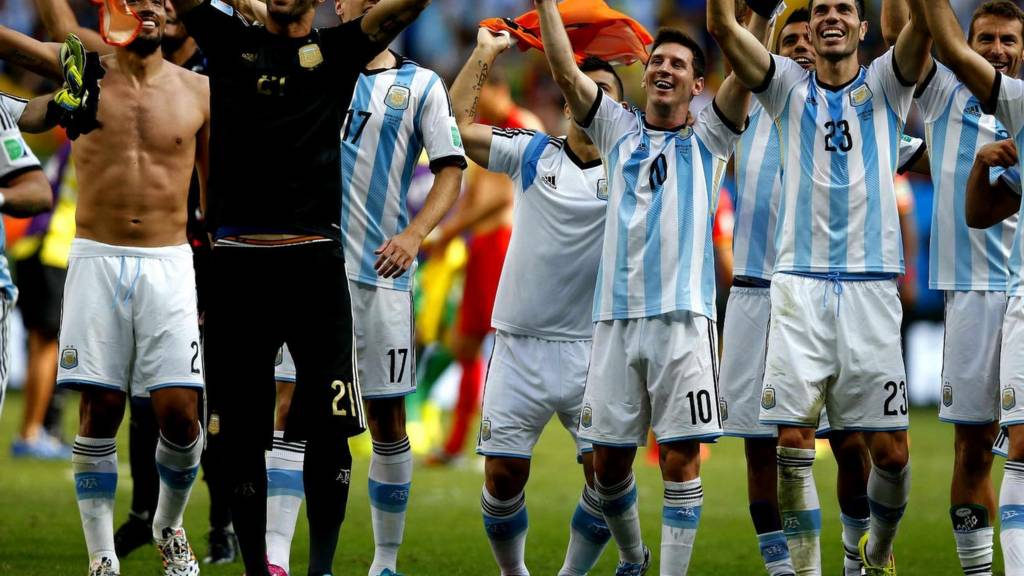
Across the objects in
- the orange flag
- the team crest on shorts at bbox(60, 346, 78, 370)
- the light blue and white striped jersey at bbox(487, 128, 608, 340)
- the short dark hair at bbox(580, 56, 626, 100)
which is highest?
the orange flag

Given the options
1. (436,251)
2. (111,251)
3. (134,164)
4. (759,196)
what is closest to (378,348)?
(111,251)

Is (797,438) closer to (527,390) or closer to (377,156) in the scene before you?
(527,390)

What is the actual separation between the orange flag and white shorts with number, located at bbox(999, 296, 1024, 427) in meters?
3.94

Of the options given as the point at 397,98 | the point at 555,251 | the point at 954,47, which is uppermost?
the point at 954,47

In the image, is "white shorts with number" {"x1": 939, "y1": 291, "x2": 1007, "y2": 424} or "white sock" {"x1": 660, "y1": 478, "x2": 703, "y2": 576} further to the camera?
"white shorts with number" {"x1": 939, "y1": 291, "x2": 1007, "y2": 424}

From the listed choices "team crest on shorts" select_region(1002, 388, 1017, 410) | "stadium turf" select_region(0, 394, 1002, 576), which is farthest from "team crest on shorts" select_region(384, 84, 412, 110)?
"team crest on shorts" select_region(1002, 388, 1017, 410)

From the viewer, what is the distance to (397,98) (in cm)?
702

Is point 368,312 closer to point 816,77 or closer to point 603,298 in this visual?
point 603,298

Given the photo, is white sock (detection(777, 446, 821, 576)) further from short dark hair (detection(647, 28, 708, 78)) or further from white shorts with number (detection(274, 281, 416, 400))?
white shorts with number (detection(274, 281, 416, 400))

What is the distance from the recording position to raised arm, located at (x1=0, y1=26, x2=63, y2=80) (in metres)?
6.45

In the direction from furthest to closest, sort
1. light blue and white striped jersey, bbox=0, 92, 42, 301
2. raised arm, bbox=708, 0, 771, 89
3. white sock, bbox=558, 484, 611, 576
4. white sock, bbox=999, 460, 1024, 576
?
white sock, bbox=558, 484, 611, 576
raised arm, bbox=708, 0, 771, 89
white sock, bbox=999, 460, 1024, 576
light blue and white striped jersey, bbox=0, 92, 42, 301

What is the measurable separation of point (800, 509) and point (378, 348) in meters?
2.07

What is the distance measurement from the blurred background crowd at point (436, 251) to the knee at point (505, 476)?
14.2 ft

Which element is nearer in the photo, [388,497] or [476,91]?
[388,497]
